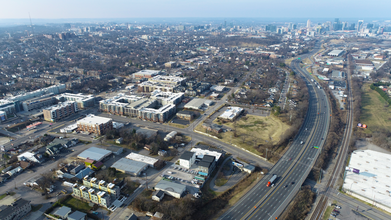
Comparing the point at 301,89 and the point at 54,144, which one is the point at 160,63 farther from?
the point at 54,144

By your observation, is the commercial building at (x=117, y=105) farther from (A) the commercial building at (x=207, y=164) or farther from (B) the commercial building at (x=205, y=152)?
(A) the commercial building at (x=207, y=164)

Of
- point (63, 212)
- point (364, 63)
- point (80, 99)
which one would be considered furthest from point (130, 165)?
point (364, 63)

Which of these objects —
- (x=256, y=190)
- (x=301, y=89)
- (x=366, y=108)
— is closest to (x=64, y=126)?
(x=256, y=190)

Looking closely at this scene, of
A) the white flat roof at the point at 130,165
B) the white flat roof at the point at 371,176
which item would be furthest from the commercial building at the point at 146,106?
the white flat roof at the point at 371,176

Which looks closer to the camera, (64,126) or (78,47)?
(64,126)

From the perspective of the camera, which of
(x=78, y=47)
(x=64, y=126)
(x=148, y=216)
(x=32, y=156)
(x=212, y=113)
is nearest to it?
(x=148, y=216)

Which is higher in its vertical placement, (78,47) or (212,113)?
(78,47)

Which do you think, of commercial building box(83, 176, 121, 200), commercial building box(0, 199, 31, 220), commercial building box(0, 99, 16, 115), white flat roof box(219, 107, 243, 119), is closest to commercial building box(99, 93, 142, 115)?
commercial building box(0, 99, 16, 115)

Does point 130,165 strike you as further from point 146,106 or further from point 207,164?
point 146,106
